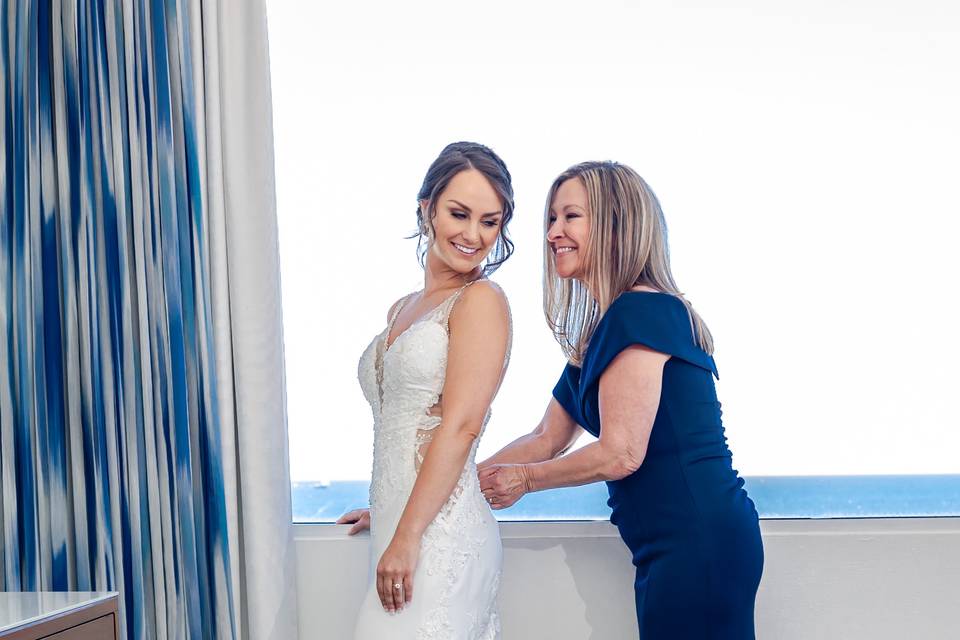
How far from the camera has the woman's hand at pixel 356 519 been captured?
2.24m

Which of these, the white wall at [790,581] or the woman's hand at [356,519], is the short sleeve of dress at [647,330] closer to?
the white wall at [790,581]

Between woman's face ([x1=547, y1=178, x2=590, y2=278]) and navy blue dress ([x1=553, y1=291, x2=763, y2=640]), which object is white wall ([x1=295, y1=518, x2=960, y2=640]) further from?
woman's face ([x1=547, y1=178, x2=590, y2=278])

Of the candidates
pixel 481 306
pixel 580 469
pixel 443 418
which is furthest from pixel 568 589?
pixel 481 306

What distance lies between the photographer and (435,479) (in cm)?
170

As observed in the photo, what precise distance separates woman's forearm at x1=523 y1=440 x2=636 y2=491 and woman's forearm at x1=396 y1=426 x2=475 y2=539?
264 millimetres

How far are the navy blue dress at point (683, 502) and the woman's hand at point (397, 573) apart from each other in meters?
0.48

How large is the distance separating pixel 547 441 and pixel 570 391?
15cm

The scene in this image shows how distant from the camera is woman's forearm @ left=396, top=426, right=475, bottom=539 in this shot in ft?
5.54

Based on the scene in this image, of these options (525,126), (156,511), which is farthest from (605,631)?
(525,126)

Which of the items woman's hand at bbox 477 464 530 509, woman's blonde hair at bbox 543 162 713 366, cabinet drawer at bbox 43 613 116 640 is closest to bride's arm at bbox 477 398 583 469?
woman's hand at bbox 477 464 530 509

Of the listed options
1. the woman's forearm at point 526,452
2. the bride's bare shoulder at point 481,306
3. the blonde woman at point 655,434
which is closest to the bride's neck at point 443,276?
the bride's bare shoulder at point 481,306

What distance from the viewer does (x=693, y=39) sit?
2.41 metres

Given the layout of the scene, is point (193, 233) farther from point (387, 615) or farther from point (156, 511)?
point (387, 615)

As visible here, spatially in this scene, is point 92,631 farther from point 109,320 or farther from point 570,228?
point 570,228
